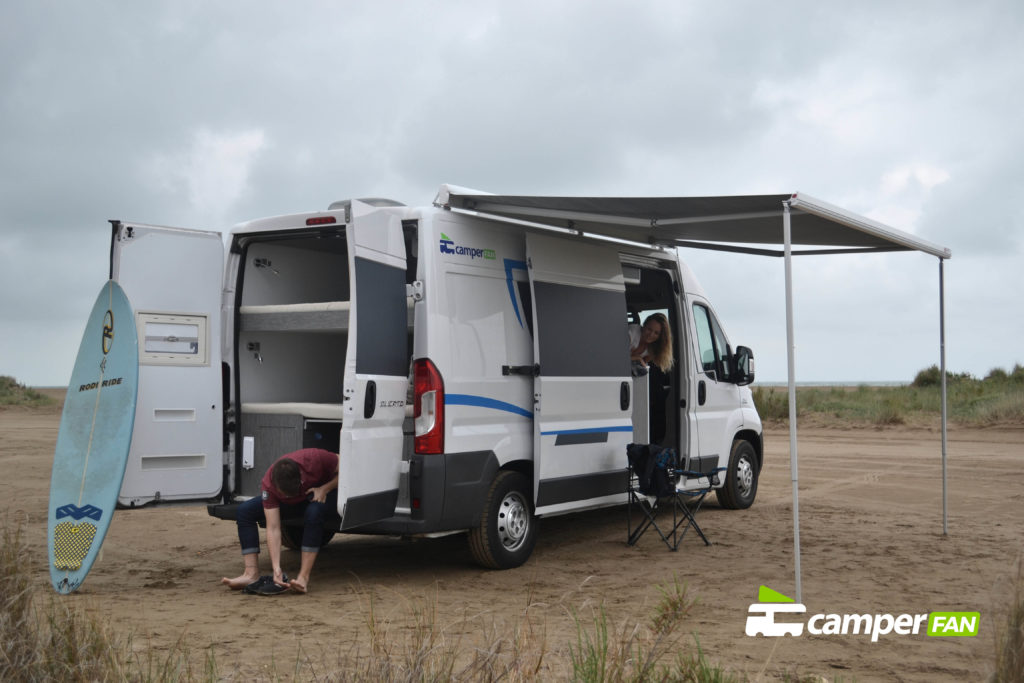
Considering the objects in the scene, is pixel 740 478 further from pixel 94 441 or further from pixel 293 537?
pixel 94 441

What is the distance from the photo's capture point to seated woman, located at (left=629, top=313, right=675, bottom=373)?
9.08 m

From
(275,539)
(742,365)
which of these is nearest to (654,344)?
(742,365)

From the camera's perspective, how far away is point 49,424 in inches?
938

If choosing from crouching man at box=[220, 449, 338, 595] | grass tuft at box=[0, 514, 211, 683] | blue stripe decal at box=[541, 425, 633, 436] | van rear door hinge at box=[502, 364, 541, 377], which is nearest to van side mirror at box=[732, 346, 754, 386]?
blue stripe decal at box=[541, 425, 633, 436]

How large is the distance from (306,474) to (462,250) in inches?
74.2

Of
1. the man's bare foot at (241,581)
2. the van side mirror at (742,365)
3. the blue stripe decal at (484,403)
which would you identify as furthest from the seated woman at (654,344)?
the man's bare foot at (241,581)

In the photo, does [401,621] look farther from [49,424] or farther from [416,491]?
→ [49,424]

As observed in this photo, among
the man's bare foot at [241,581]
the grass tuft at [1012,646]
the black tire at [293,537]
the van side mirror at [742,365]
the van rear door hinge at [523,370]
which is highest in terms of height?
the van side mirror at [742,365]

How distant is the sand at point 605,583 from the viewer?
4.96 m

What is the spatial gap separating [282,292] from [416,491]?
2137mm

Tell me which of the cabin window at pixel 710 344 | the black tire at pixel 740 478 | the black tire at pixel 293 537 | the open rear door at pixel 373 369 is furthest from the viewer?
the black tire at pixel 740 478

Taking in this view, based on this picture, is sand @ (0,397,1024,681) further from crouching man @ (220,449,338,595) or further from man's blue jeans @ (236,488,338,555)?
man's blue jeans @ (236,488,338,555)

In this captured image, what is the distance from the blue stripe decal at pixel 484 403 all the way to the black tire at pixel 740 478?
3.62m

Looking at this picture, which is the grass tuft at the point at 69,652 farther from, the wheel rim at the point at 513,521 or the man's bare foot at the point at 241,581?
the wheel rim at the point at 513,521
